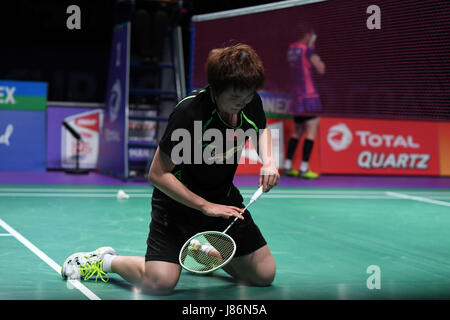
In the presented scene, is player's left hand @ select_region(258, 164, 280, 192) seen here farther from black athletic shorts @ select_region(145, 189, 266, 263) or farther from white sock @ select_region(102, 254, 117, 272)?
white sock @ select_region(102, 254, 117, 272)

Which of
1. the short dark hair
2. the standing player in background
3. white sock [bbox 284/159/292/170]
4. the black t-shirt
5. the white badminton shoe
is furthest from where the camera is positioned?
white sock [bbox 284/159/292/170]

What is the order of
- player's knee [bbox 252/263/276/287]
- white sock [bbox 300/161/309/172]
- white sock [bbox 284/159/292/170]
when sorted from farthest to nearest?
white sock [bbox 284/159/292/170], white sock [bbox 300/161/309/172], player's knee [bbox 252/263/276/287]

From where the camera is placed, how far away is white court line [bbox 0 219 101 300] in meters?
3.55

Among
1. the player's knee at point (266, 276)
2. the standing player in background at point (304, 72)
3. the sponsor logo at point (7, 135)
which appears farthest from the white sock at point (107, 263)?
the sponsor logo at point (7, 135)

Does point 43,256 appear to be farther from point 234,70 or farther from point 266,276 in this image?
point 234,70

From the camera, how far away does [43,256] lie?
4.47 m

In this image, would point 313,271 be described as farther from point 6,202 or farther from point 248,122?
point 6,202

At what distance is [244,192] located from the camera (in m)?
8.31

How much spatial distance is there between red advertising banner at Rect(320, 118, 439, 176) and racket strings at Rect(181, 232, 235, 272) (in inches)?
287

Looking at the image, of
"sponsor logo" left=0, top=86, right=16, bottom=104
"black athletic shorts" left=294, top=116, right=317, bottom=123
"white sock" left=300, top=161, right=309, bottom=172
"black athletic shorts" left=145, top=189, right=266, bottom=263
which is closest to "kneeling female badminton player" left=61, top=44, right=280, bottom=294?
"black athletic shorts" left=145, top=189, right=266, bottom=263

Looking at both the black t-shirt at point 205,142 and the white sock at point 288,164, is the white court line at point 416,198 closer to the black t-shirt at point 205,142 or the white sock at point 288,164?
the white sock at point 288,164

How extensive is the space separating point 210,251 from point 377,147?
25.5ft
